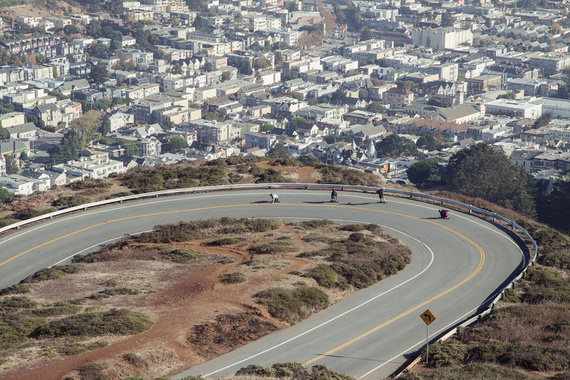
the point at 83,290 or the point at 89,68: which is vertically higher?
the point at 83,290

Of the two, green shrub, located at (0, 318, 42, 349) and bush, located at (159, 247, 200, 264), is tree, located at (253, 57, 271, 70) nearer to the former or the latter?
bush, located at (159, 247, 200, 264)

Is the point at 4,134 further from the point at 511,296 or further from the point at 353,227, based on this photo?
the point at 511,296

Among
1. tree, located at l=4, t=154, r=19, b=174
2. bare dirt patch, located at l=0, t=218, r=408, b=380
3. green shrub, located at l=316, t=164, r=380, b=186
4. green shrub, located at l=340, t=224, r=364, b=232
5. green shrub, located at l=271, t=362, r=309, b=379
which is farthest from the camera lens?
tree, located at l=4, t=154, r=19, b=174

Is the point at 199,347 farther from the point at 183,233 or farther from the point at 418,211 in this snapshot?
the point at 418,211

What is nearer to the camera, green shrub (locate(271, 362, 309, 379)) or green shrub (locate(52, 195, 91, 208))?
green shrub (locate(271, 362, 309, 379))

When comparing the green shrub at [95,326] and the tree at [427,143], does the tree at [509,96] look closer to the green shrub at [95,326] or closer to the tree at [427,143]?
the tree at [427,143]

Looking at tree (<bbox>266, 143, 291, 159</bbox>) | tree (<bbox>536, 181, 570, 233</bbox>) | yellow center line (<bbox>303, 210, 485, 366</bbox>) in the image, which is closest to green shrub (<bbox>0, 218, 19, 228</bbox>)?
yellow center line (<bbox>303, 210, 485, 366</bbox>)

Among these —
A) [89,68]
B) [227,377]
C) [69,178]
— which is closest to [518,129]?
[69,178]
